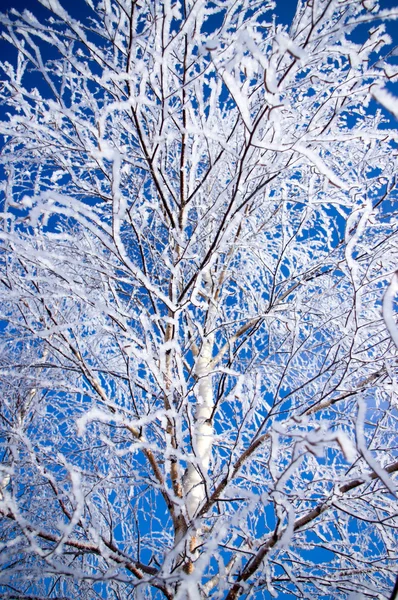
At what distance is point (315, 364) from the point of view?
3.10 meters

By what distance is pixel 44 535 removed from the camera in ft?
4.56

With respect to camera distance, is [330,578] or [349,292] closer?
[330,578]

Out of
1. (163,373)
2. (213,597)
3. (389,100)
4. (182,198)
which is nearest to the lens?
(389,100)

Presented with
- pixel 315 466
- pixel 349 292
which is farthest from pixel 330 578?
pixel 349 292

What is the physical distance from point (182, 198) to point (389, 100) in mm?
1475

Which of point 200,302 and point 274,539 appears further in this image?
point 200,302

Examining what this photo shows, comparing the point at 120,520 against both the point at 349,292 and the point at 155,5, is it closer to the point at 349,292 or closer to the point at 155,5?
the point at 349,292

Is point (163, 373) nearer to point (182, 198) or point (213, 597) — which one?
point (213, 597)

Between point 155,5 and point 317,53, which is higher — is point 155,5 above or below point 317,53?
above

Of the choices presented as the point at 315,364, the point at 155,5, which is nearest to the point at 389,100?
the point at 155,5

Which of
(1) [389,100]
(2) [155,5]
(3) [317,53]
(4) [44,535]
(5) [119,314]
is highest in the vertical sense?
(2) [155,5]

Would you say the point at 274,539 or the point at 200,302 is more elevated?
the point at 200,302

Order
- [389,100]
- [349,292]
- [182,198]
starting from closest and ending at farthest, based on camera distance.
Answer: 1. [389,100]
2. [182,198]
3. [349,292]

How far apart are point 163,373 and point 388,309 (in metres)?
1.11
